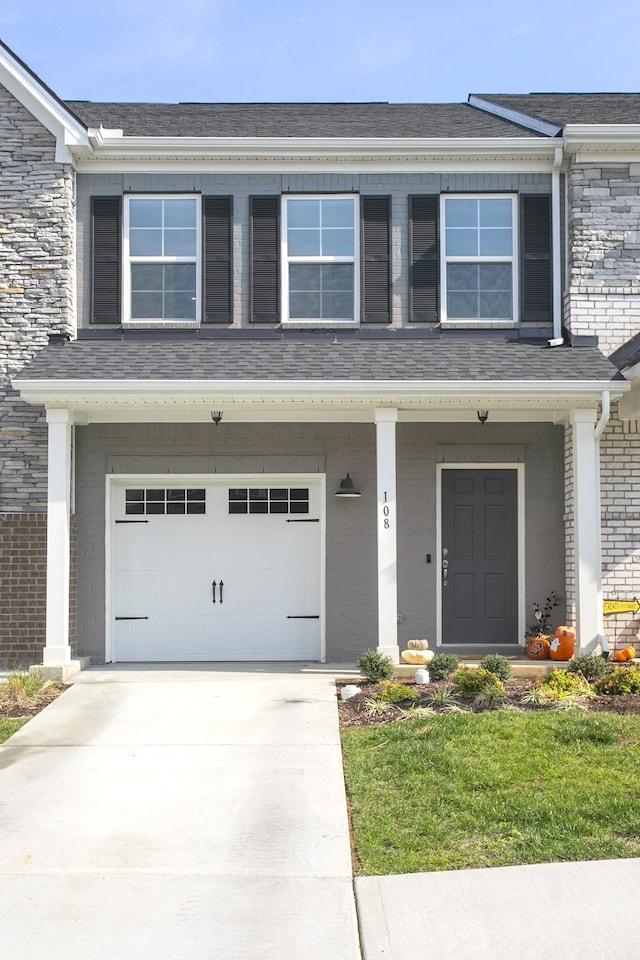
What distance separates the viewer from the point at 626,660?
1108cm

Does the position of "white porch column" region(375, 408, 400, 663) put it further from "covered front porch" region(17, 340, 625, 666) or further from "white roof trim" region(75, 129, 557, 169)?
"white roof trim" region(75, 129, 557, 169)

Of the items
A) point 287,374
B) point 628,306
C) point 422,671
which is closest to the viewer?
point 422,671

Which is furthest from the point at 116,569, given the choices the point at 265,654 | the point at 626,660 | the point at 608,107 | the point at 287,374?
the point at 608,107

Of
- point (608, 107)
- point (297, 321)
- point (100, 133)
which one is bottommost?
point (297, 321)

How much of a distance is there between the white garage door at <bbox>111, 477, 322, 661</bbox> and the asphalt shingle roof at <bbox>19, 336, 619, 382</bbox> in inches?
63.6

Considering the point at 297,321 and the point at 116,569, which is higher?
the point at 297,321

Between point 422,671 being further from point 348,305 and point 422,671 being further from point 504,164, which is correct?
point 504,164

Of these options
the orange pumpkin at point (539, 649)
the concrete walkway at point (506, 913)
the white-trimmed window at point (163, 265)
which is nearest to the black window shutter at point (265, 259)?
the white-trimmed window at point (163, 265)

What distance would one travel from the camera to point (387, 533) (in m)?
10.9

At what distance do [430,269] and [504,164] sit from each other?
5.02ft

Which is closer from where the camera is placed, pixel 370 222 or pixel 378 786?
pixel 378 786

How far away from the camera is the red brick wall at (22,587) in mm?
11570

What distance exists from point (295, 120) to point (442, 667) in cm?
750

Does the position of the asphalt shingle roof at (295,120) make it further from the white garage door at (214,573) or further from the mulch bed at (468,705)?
the mulch bed at (468,705)
